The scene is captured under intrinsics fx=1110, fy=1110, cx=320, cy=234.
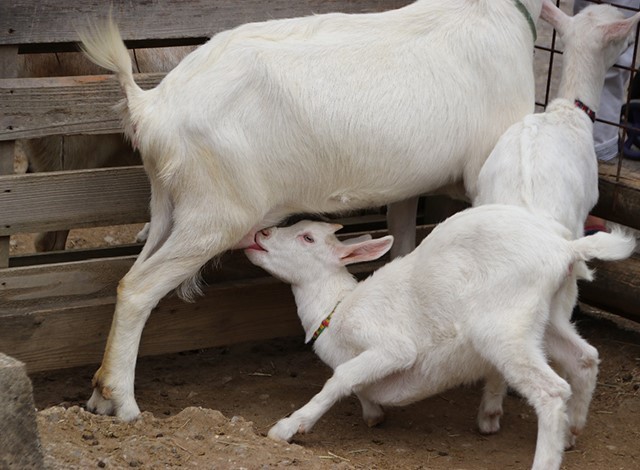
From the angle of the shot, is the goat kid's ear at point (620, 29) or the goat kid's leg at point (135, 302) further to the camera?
the goat kid's ear at point (620, 29)

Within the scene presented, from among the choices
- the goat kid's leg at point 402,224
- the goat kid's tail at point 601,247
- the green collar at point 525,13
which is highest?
the green collar at point 525,13

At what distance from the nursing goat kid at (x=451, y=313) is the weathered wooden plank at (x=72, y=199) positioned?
78 centimetres

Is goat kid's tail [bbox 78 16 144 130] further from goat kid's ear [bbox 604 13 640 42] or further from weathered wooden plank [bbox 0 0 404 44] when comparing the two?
goat kid's ear [bbox 604 13 640 42]

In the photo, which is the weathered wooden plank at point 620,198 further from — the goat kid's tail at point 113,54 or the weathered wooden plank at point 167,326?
the goat kid's tail at point 113,54

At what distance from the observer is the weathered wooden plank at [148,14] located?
4914 millimetres

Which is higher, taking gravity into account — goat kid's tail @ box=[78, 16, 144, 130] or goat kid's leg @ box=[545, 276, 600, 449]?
goat kid's tail @ box=[78, 16, 144, 130]

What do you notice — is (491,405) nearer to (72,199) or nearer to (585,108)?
(585,108)

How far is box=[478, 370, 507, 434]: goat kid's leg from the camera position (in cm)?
473

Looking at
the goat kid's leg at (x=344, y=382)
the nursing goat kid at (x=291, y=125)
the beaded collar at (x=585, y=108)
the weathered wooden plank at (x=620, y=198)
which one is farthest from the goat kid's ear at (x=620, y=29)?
the goat kid's leg at (x=344, y=382)

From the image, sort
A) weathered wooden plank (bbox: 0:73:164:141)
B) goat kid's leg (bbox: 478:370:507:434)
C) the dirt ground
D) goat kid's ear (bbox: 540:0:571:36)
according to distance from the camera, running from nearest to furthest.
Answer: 1. the dirt ground
2. goat kid's leg (bbox: 478:370:507:434)
3. weathered wooden plank (bbox: 0:73:164:141)
4. goat kid's ear (bbox: 540:0:571:36)

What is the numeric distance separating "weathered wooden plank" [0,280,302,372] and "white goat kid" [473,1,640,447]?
129 centimetres

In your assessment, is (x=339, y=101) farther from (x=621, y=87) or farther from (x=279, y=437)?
(x=621, y=87)

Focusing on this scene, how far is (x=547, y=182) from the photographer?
4.59 metres

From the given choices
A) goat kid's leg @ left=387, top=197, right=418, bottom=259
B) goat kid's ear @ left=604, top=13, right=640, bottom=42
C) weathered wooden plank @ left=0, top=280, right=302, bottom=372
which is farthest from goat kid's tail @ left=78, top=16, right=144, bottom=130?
goat kid's ear @ left=604, top=13, right=640, bottom=42
